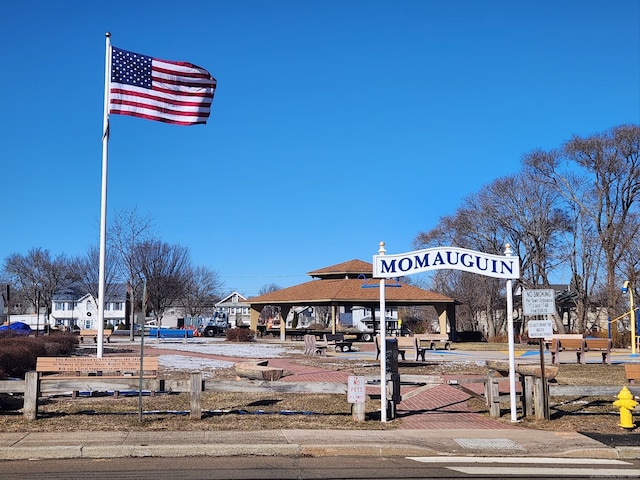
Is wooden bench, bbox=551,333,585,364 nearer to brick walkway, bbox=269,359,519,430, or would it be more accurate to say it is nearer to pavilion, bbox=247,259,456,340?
brick walkway, bbox=269,359,519,430

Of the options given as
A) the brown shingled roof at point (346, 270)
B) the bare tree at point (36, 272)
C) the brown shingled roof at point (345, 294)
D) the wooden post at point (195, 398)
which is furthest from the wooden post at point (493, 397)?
the bare tree at point (36, 272)

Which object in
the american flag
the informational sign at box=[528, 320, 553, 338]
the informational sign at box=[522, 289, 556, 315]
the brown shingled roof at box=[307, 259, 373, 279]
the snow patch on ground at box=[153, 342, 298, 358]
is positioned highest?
the american flag

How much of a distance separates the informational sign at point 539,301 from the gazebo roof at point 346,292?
92.8ft

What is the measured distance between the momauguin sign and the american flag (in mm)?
6638

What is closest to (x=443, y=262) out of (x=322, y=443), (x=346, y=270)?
(x=322, y=443)

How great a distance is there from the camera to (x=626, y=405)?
418 inches

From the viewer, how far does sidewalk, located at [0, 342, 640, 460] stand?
8.80m

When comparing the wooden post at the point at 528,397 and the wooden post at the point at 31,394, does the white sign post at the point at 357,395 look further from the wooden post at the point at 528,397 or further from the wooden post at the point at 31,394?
the wooden post at the point at 31,394

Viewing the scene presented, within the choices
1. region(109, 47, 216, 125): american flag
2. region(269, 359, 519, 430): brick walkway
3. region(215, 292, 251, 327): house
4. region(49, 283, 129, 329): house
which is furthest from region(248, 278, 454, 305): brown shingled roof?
region(215, 292, 251, 327): house

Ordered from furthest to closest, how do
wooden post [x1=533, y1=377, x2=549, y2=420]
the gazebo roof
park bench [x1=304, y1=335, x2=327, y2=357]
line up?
the gazebo roof
park bench [x1=304, y1=335, x2=327, y2=357]
wooden post [x1=533, y1=377, x2=549, y2=420]

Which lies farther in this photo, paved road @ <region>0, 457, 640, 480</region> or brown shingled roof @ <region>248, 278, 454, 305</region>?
brown shingled roof @ <region>248, 278, 454, 305</region>

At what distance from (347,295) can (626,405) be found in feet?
107

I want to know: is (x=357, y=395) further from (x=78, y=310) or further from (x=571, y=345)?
(x=78, y=310)

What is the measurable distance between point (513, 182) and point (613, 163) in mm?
7187
